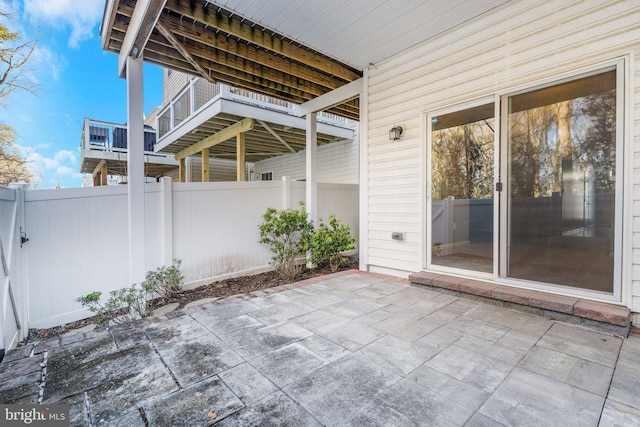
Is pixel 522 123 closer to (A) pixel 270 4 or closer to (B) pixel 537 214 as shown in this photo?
(B) pixel 537 214

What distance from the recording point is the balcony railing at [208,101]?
624 centimetres

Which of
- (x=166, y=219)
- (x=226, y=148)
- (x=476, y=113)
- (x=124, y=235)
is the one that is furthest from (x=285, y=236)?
(x=226, y=148)

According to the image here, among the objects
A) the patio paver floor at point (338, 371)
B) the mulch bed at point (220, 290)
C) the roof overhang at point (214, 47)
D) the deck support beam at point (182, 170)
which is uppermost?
the roof overhang at point (214, 47)

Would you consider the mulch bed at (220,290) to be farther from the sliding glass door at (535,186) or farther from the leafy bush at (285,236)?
the sliding glass door at (535,186)

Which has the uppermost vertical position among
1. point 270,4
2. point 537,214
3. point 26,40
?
point 26,40

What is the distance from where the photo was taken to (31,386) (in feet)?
5.81

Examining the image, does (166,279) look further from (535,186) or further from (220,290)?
(535,186)

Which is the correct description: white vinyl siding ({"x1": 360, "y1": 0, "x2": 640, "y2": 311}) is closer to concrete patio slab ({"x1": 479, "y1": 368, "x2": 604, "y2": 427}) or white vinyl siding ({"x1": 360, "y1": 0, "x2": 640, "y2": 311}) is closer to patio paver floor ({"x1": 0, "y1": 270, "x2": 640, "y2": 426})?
patio paver floor ({"x1": 0, "y1": 270, "x2": 640, "y2": 426})

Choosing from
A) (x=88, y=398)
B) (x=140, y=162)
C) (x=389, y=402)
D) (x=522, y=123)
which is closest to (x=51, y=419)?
(x=88, y=398)

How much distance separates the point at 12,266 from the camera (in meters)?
2.85

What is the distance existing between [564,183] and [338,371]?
9.45 feet

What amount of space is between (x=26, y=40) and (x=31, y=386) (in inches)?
443

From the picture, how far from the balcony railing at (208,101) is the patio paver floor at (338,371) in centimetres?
447

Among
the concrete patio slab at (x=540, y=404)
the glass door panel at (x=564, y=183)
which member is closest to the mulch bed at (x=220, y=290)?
the glass door panel at (x=564, y=183)
